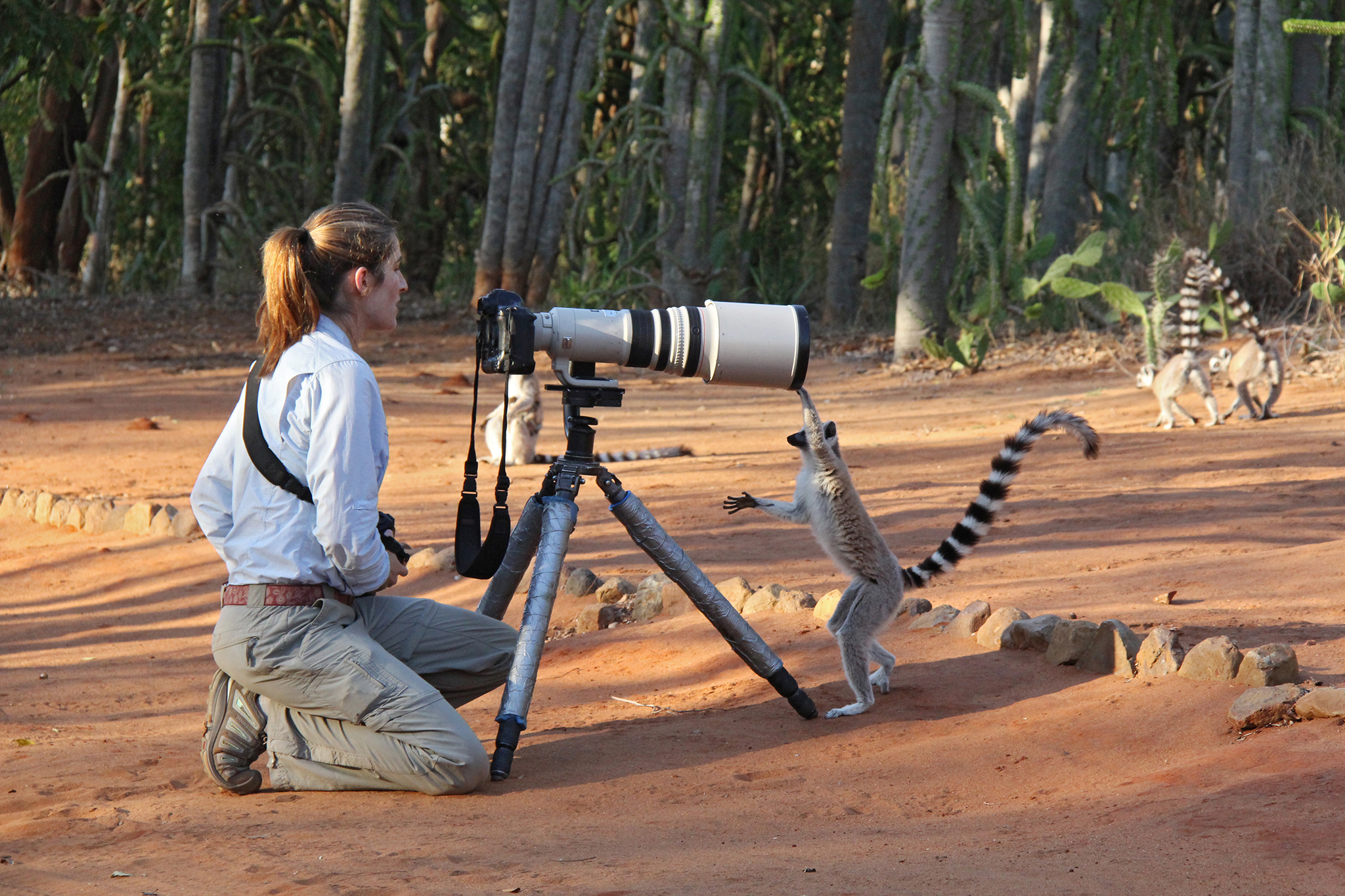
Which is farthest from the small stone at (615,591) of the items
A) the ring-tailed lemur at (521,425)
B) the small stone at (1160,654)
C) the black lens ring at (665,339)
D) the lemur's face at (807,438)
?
the ring-tailed lemur at (521,425)

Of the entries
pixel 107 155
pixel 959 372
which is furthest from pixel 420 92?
pixel 959 372

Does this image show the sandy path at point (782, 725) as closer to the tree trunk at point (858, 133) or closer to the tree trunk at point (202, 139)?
the tree trunk at point (858, 133)

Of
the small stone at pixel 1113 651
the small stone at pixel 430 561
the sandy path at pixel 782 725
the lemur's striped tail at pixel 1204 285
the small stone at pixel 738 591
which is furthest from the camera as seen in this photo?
the lemur's striped tail at pixel 1204 285

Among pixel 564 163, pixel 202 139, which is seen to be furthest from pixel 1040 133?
pixel 202 139

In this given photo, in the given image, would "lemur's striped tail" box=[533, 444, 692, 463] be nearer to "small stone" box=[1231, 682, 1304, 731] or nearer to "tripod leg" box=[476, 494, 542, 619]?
"tripod leg" box=[476, 494, 542, 619]

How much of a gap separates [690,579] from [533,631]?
458mm

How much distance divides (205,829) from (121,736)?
125cm

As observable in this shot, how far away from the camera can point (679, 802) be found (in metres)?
3.05

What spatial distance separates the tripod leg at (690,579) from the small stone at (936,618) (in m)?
0.97

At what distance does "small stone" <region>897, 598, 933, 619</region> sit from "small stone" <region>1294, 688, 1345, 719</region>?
153 cm

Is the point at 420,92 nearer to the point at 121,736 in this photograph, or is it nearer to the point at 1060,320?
the point at 1060,320

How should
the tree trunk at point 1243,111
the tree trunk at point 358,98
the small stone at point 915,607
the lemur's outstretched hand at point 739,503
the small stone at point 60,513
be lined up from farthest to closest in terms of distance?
the tree trunk at point 358,98
the tree trunk at point 1243,111
the small stone at point 60,513
the small stone at point 915,607
the lemur's outstretched hand at point 739,503

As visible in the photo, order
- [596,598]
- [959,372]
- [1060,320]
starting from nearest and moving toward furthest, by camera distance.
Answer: [596,598]
[959,372]
[1060,320]

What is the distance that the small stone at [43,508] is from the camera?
674 centimetres
